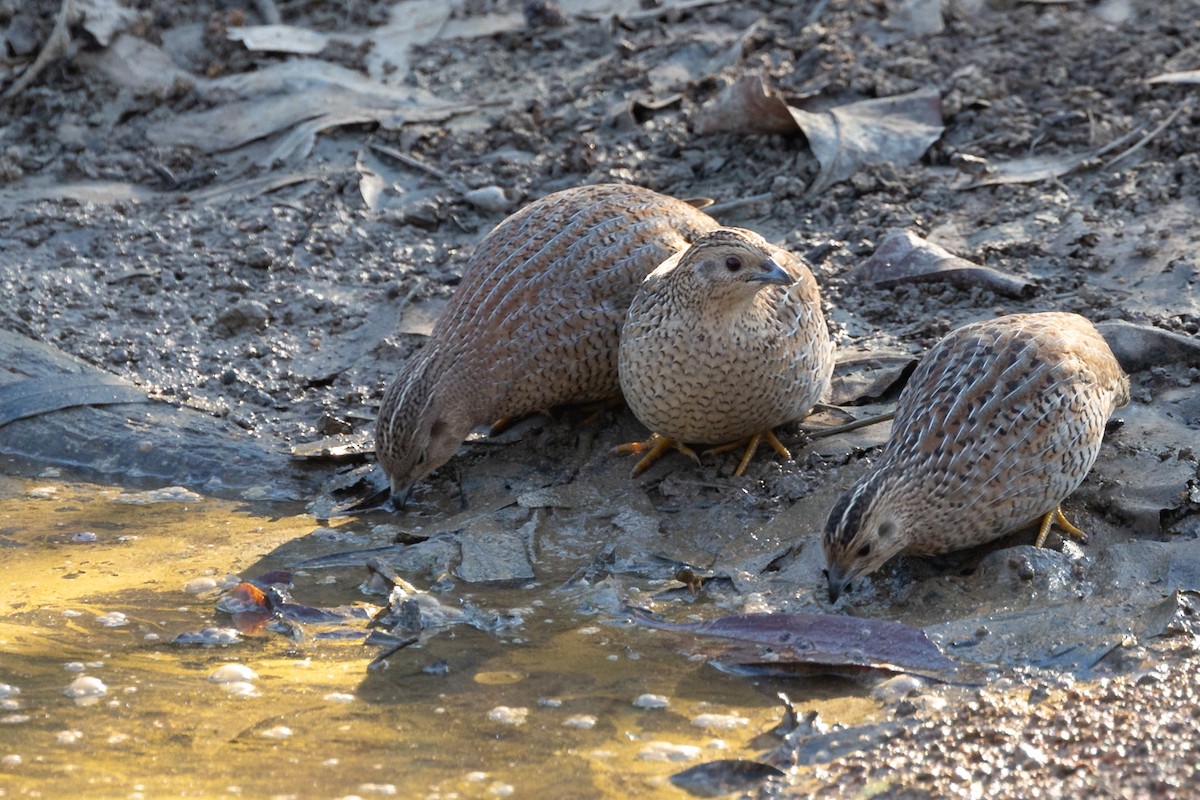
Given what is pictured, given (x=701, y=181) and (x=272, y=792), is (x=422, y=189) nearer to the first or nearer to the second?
(x=701, y=181)

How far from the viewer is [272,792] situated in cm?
476

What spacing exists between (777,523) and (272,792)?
2.68m

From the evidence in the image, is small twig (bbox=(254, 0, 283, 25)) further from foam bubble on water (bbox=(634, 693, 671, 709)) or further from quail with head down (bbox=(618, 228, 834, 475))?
foam bubble on water (bbox=(634, 693, 671, 709))

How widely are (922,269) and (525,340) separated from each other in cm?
230

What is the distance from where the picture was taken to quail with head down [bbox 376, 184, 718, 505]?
7.22m

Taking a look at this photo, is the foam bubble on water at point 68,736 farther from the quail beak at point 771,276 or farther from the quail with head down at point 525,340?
the quail beak at point 771,276

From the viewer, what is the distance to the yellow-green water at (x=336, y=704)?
191 inches

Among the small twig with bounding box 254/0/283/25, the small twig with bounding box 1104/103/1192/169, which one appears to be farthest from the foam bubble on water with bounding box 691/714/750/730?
the small twig with bounding box 254/0/283/25

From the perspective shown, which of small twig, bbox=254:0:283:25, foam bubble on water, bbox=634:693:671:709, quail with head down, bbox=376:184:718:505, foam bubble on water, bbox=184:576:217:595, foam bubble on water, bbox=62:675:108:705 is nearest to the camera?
foam bubble on water, bbox=634:693:671:709

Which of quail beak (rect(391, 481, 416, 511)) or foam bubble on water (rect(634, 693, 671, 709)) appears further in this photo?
quail beak (rect(391, 481, 416, 511))

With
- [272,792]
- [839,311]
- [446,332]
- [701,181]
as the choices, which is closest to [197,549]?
[446,332]

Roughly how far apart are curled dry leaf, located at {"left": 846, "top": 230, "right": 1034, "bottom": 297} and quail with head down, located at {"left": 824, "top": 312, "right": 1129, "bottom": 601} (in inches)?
71.7

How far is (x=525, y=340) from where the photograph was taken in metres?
7.28

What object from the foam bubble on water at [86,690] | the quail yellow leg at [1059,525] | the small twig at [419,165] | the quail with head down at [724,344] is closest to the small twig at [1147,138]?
the quail with head down at [724,344]
